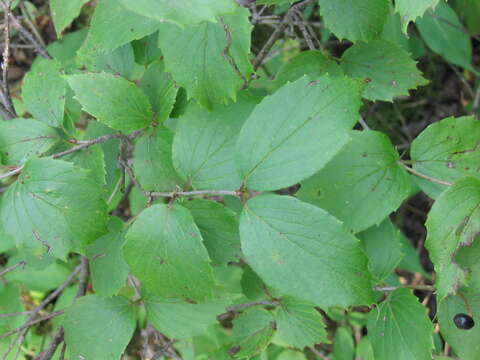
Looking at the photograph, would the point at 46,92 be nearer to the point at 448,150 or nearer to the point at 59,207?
the point at 59,207

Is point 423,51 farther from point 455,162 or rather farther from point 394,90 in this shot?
point 455,162

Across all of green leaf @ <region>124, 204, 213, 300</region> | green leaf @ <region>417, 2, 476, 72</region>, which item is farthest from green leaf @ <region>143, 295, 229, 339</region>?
green leaf @ <region>417, 2, 476, 72</region>

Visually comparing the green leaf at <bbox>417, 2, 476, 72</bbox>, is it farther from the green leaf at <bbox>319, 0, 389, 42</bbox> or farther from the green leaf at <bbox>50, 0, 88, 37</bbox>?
the green leaf at <bbox>50, 0, 88, 37</bbox>

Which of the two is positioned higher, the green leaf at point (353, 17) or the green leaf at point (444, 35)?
the green leaf at point (353, 17)

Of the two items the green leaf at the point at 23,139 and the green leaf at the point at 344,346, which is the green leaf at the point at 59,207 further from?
the green leaf at the point at 344,346

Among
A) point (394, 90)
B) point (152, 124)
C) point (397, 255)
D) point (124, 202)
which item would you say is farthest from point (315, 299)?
point (124, 202)

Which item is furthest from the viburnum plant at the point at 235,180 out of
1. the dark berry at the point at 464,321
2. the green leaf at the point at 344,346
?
the green leaf at the point at 344,346

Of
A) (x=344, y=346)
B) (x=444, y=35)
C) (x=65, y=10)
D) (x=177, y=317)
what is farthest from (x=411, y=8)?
(x=344, y=346)
